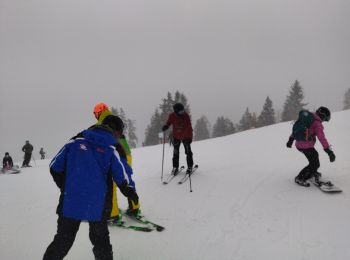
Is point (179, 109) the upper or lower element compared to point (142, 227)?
upper

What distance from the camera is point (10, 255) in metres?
4.98

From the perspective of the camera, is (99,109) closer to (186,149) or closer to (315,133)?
(186,149)

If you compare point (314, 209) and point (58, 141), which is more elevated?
point (314, 209)

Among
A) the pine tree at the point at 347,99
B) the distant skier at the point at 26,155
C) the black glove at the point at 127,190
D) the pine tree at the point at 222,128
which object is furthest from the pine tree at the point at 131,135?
the black glove at the point at 127,190

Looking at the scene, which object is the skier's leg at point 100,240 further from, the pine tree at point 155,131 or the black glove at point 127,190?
the pine tree at point 155,131

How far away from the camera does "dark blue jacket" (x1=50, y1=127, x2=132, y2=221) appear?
146 inches

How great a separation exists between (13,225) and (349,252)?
271 inches

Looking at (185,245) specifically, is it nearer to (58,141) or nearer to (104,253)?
(104,253)

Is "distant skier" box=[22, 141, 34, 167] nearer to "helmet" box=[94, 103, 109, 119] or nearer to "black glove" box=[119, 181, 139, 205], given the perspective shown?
"helmet" box=[94, 103, 109, 119]

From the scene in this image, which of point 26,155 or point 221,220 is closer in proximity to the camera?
point 221,220

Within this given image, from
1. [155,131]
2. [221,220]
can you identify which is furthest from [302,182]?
[155,131]

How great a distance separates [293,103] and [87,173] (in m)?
63.4

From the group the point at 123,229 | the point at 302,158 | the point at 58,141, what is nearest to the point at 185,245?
the point at 123,229

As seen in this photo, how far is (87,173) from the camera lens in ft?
12.3
